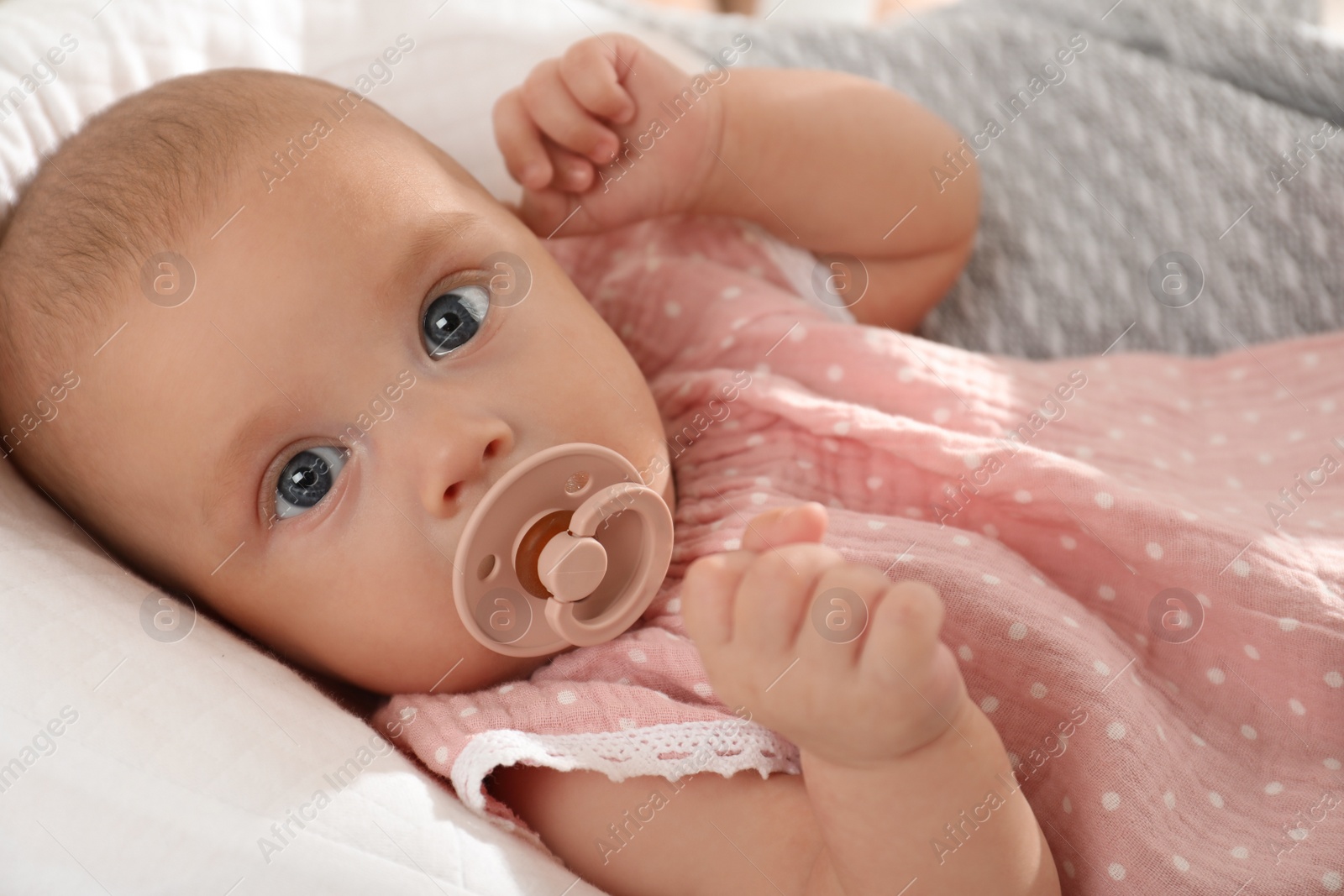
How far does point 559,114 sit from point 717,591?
0.63m

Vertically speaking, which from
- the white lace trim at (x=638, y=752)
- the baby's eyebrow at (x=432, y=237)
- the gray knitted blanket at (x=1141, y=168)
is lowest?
the gray knitted blanket at (x=1141, y=168)

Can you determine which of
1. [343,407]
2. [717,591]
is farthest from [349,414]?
[717,591]

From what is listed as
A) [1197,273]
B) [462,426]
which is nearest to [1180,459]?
[1197,273]

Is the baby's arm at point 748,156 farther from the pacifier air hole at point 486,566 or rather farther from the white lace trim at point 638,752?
the white lace trim at point 638,752

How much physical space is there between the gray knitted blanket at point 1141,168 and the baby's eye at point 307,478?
77cm

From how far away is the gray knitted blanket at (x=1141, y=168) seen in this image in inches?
49.6

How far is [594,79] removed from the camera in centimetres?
108

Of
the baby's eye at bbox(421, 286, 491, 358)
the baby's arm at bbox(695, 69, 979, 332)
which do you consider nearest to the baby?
the baby's eye at bbox(421, 286, 491, 358)

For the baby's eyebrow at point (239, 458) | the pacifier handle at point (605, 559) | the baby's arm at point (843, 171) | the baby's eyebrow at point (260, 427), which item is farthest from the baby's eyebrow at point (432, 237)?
the baby's arm at point (843, 171)

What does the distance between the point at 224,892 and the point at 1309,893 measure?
80cm

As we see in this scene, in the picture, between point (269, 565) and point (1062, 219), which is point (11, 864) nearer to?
point (269, 565)

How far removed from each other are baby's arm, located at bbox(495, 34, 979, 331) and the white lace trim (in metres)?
0.58

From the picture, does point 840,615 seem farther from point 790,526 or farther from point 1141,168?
point 1141,168

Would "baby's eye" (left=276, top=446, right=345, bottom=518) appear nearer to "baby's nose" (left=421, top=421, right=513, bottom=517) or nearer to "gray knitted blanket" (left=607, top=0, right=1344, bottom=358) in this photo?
"baby's nose" (left=421, top=421, right=513, bottom=517)
